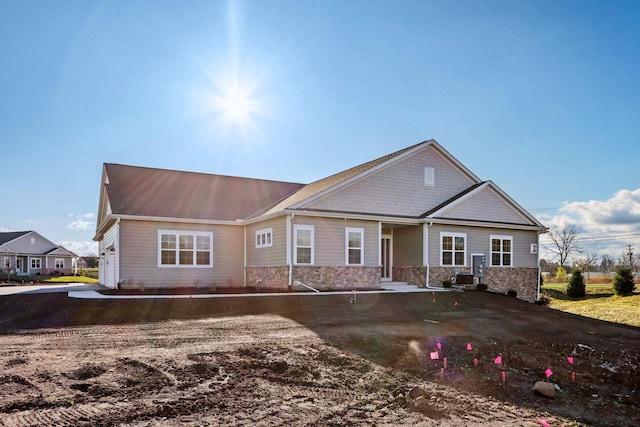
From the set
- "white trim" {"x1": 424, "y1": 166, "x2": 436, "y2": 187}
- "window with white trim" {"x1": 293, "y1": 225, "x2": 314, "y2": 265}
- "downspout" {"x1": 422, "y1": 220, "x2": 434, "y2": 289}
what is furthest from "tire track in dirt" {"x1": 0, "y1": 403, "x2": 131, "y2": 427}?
"white trim" {"x1": 424, "y1": 166, "x2": 436, "y2": 187}

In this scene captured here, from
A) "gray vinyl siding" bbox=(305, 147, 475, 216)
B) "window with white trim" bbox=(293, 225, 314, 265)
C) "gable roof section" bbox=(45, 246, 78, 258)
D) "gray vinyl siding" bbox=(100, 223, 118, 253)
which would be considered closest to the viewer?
"window with white trim" bbox=(293, 225, 314, 265)

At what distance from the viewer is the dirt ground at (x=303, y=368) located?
517 centimetres

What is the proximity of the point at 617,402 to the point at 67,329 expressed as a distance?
32.4ft

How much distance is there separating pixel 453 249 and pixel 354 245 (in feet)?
15.9

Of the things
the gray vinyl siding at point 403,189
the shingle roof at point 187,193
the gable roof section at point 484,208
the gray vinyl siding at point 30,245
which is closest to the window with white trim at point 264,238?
the shingle roof at point 187,193

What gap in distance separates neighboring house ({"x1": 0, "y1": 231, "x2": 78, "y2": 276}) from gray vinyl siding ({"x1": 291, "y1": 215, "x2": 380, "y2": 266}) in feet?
146

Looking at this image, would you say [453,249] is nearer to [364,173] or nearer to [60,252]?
[364,173]

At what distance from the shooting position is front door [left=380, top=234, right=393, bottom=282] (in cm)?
2138

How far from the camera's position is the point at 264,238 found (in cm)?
1942

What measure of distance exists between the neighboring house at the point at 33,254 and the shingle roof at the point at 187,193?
3540 cm

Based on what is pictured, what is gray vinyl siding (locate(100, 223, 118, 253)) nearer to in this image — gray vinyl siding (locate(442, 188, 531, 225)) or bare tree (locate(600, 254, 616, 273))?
gray vinyl siding (locate(442, 188, 531, 225))

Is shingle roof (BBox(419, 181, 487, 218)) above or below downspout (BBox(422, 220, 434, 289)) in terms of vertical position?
above

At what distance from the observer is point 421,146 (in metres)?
20.5

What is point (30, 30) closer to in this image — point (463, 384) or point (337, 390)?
point (337, 390)
